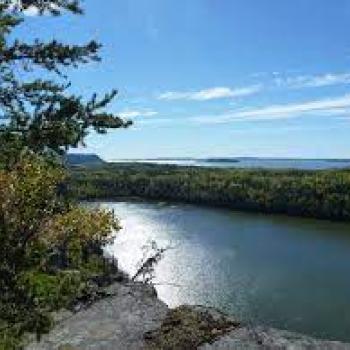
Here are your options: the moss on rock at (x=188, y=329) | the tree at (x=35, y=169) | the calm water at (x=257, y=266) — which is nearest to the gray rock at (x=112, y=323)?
the moss on rock at (x=188, y=329)

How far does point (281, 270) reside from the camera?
9119cm

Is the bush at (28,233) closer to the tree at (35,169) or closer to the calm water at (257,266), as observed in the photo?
the tree at (35,169)

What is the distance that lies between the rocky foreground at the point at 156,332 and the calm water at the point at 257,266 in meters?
28.6

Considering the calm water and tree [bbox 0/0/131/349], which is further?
the calm water

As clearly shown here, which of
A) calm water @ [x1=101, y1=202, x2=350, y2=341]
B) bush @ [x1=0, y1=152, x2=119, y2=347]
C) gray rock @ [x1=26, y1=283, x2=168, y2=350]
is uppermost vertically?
bush @ [x1=0, y1=152, x2=119, y2=347]

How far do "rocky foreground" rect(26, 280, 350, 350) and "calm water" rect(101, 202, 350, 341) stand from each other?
2856 cm

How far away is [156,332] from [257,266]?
62352 mm

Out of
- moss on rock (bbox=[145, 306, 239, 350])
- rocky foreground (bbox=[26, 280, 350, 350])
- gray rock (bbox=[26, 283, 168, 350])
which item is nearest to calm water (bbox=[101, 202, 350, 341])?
gray rock (bbox=[26, 283, 168, 350])

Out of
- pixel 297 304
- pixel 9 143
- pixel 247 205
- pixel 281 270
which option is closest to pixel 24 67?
pixel 9 143

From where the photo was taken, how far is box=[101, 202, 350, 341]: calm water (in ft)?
222

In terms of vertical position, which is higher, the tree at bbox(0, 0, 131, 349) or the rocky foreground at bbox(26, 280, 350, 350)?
the tree at bbox(0, 0, 131, 349)

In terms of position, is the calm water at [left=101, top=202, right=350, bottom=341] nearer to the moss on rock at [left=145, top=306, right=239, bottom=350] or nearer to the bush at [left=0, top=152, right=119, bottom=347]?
the moss on rock at [left=145, top=306, right=239, bottom=350]

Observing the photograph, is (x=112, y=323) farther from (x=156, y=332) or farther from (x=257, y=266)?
(x=257, y=266)

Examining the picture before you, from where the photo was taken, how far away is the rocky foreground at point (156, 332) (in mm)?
30266
